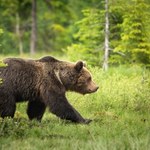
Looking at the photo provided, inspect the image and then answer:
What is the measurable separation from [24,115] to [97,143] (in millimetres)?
3247

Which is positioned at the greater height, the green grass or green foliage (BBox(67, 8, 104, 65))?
green foliage (BBox(67, 8, 104, 65))

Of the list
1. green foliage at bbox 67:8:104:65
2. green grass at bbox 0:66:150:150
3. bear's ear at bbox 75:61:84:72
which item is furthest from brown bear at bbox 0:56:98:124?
green foliage at bbox 67:8:104:65

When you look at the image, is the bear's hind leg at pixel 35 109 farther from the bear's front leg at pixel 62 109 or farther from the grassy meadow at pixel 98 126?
the bear's front leg at pixel 62 109

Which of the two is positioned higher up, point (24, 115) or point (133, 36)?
point (133, 36)

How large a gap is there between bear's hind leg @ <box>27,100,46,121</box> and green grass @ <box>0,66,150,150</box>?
169 mm

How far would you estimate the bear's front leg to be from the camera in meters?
7.89

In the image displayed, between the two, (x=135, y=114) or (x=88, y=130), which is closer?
(x=88, y=130)

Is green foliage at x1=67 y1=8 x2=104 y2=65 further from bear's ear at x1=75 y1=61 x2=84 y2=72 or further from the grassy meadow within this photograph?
bear's ear at x1=75 y1=61 x2=84 y2=72

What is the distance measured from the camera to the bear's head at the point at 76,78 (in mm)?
8469

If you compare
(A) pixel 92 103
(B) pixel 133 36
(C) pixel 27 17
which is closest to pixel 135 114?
(A) pixel 92 103

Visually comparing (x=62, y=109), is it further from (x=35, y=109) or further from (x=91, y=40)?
(x=91, y=40)

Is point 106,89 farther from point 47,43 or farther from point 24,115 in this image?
point 47,43

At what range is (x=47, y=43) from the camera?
38.7 meters

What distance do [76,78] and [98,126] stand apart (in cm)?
142
